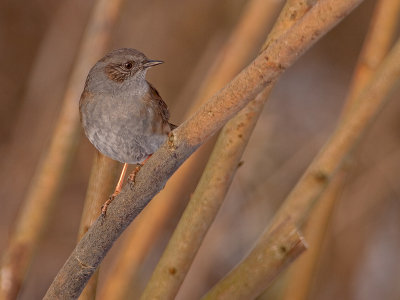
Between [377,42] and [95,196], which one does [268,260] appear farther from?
[377,42]

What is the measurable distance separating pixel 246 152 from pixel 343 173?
1638 mm

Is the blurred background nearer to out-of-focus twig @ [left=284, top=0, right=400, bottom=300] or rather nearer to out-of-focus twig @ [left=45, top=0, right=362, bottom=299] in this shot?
out-of-focus twig @ [left=284, top=0, right=400, bottom=300]

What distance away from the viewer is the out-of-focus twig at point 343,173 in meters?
1.71

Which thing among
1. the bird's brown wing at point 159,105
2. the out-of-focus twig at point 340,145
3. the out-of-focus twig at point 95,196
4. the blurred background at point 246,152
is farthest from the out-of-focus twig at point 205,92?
the blurred background at point 246,152

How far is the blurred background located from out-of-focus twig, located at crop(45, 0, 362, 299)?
1720 mm

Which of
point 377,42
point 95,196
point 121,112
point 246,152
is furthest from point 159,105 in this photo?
point 246,152

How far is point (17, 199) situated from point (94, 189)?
79.1 inches

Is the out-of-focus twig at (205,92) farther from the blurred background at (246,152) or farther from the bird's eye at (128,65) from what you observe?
the blurred background at (246,152)

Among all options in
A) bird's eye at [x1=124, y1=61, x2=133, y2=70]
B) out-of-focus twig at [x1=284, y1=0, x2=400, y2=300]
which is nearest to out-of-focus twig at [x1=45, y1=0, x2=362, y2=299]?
bird's eye at [x1=124, y1=61, x2=133, y2=70]

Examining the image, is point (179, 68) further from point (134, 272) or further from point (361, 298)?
point (134, 272)

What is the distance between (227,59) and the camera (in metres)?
1.77

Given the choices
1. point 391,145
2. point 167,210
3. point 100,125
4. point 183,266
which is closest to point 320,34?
point 183,266

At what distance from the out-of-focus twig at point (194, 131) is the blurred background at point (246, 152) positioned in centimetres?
172

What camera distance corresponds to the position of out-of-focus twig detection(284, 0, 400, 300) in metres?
1.71
